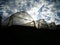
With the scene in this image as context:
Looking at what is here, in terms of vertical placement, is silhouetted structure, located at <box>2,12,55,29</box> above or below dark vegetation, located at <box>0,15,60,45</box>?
above

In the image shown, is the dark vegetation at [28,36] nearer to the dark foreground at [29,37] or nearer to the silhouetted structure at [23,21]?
the dark foreground at [29,37]

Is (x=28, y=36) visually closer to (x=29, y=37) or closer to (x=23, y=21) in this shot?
(x=29, y=37)

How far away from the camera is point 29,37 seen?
2234 mm

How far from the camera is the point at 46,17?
3.20m

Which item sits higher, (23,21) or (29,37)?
(23,21)

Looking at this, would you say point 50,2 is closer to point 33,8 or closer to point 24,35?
point 33,8

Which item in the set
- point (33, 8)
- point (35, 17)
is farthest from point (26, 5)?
point (35, 17)

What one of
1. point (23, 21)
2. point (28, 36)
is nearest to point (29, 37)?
point (28, 36)

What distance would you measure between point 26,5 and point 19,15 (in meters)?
0.46

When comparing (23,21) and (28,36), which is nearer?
(28,36)

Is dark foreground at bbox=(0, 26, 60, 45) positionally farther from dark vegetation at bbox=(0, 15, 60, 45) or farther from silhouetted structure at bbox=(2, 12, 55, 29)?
silhouetted structure at bbox=(2, 12, 55, 29)

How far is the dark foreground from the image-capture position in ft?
7.09

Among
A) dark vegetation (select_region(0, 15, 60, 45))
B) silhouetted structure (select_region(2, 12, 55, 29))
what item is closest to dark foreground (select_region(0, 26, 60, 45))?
dark vegetation (select_region(0, 15, 60, 45))

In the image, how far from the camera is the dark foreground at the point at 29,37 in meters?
2.16
